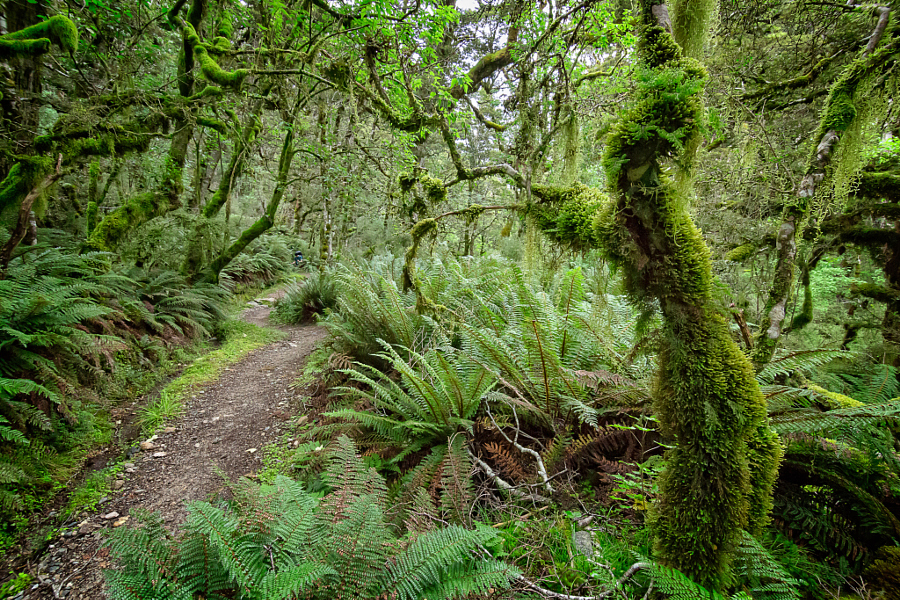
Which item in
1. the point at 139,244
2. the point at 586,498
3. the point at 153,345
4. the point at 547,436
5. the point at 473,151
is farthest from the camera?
the point at 473,151

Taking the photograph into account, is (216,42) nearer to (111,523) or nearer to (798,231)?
(111,523)

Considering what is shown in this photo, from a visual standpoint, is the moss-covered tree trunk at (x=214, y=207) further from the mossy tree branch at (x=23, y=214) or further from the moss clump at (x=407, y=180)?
the moss clump at (x=407, y=180)

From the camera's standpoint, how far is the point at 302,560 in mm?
1543

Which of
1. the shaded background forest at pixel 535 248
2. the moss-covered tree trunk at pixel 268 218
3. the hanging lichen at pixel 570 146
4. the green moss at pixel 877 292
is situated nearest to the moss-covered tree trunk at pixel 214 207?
the shaded background forest at pixel 535 248

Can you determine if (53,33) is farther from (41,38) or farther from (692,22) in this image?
(692,22)

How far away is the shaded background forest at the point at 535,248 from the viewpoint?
167 centimetres

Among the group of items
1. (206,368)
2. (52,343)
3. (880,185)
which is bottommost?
(206,368)

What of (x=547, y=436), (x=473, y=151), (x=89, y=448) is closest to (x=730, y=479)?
(x=547, y=436)

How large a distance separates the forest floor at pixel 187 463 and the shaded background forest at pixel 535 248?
54 centimetres

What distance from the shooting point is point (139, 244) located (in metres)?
6.31

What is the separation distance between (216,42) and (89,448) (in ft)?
18.7

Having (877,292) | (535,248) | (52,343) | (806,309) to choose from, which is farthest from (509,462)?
(877,292)

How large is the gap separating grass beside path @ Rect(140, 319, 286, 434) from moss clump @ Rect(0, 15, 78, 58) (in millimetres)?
3786

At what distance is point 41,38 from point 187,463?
4.55 m
